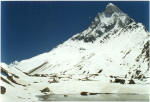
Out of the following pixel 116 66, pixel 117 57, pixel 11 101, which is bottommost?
pixel 11 101

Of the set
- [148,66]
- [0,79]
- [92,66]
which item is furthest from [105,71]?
[0,79]

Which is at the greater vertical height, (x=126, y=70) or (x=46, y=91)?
(x=126, y=70)

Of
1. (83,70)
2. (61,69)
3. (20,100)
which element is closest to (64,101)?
(20,100)

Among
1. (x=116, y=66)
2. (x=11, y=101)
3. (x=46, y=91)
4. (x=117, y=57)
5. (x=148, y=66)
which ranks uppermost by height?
(x=117, y=57)

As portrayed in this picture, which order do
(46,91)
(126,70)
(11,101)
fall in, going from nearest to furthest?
(11,101)
(46,91)
(126,70)

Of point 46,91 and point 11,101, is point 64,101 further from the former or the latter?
point 46,91

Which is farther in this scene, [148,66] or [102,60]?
[102,60]

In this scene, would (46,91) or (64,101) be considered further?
(46,91)

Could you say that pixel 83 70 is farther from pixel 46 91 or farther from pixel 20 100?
pixel 20 100

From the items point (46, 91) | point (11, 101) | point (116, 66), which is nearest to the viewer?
point (11, 101)
